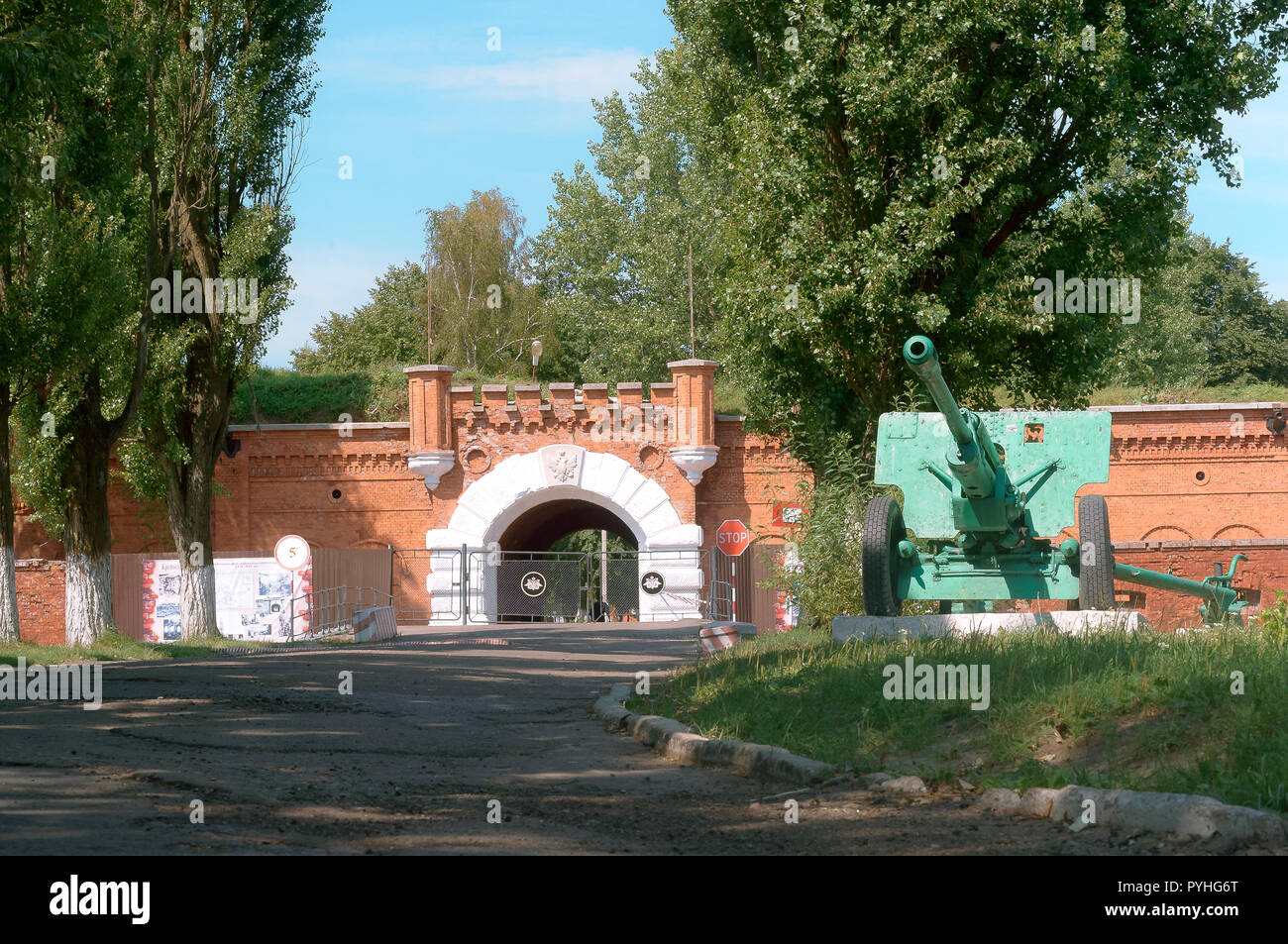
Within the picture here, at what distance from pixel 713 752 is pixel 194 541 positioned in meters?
16.3

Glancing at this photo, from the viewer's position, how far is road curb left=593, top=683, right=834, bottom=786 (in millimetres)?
7250

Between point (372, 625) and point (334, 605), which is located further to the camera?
point (334, 605)

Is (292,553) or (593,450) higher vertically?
(593,450)

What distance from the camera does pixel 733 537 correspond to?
2927 centimetres

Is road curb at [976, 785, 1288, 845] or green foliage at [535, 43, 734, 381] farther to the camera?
green foliage at [535, 43, 734, 381]

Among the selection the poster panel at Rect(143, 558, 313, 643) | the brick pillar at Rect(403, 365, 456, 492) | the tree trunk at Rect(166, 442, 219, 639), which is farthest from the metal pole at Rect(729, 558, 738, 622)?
the tree trunk at Rect(166, 442, 219, 639)

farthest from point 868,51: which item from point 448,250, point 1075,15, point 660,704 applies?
point 448,250

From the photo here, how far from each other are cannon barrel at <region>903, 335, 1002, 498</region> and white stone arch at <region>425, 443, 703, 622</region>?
1681 cm

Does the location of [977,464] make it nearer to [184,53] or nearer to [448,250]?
[184,53]

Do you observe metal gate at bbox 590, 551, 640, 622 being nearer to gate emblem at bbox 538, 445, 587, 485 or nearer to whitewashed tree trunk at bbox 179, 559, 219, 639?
gate emblem at bbox 538, 445, 587, 485

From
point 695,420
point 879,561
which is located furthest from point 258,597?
point 879,561

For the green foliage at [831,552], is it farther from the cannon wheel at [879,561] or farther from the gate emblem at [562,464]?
the gate emblem at [562,464]

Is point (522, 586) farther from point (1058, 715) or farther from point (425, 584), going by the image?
point (1058, 715)

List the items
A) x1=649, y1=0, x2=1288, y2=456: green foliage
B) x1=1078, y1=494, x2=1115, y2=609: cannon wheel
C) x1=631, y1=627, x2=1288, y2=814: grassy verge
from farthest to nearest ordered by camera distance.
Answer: x1=649, y1=0, x2=1288, y2=456: green foliage
x1=1078, y1=494, x2=1115, y2=609: cannon wheel
x1=631, y1=627, x2=1288, y2=814: grassy verge
